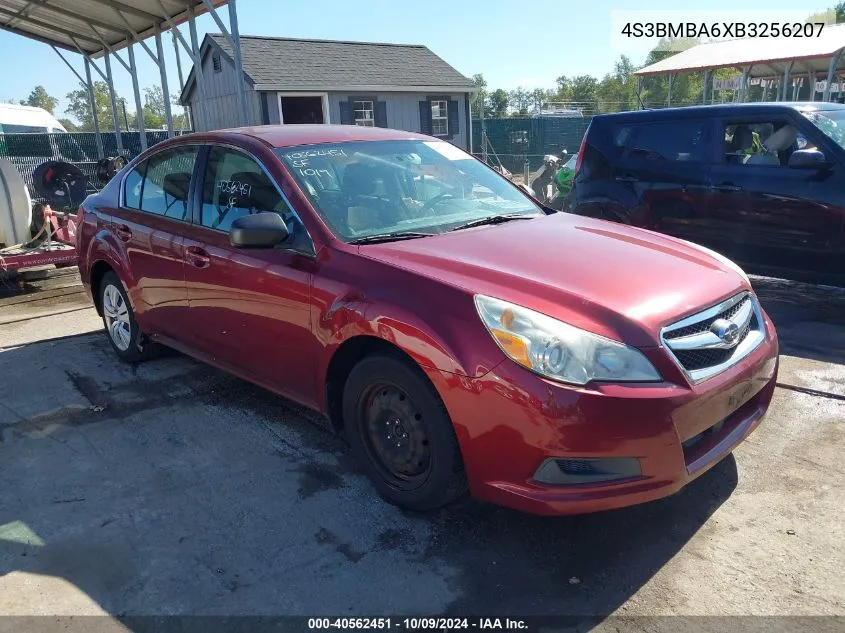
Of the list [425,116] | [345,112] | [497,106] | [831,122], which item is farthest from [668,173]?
[497,106]

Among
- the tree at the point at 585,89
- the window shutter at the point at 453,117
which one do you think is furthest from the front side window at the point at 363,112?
the tree at the point at 585,89

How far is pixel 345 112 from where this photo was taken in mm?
23000

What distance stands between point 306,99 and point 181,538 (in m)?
22.9

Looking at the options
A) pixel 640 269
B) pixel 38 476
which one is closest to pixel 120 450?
pixel 38 476

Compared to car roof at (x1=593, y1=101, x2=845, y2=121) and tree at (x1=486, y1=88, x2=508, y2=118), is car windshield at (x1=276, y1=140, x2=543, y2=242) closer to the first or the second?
car roof at (x1=593, y1=101, x2=845, y2=121)

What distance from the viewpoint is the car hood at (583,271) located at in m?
2.62

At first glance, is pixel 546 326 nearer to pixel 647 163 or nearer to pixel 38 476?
pixel 38 476

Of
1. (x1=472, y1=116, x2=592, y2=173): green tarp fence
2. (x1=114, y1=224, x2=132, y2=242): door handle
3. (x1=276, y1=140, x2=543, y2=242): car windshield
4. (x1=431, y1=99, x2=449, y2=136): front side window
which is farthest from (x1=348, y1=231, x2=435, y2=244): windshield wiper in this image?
(x1=472, y1=116, x2=592, y2=173): green tarp fence

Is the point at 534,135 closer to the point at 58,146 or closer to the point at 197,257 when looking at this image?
the point at 58,146

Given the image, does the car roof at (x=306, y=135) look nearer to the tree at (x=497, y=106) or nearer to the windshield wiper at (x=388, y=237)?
the windshield wiper at (x=388, y=237)

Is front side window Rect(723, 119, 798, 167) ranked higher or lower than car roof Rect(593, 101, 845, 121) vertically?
lower

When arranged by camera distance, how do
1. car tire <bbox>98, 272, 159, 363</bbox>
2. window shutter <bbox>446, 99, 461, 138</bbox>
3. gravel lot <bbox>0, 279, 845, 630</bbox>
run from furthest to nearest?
window shutter <bbox>446, 99, 461, 138</bbox>, car tire <bbox>98, 272, 159, 363</bbox>, gravel lot <bbox>0, 279, 845, 630</bbox>

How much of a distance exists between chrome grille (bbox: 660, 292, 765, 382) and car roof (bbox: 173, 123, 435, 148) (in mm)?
2216

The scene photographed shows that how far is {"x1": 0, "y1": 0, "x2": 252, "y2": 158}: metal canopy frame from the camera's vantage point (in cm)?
1196
